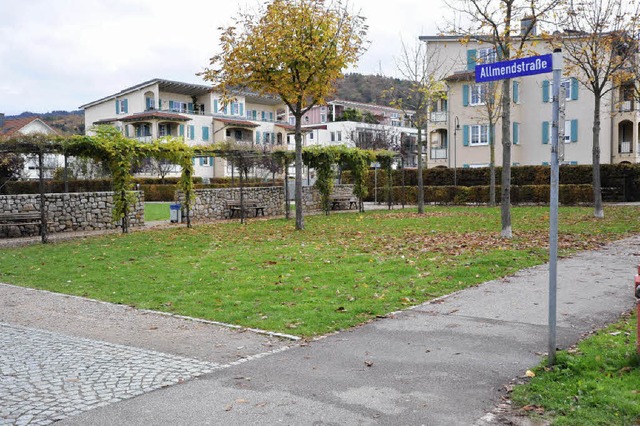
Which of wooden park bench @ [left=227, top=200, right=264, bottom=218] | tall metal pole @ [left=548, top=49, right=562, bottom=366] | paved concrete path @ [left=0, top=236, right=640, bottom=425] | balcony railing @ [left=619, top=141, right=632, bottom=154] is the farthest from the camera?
balcony railing @ [left=619, top=141, right=632, bottom=154]

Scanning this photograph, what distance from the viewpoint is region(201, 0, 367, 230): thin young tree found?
18.2m

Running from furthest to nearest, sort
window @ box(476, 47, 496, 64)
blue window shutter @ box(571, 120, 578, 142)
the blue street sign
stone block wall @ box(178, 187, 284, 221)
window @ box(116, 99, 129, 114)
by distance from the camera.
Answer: window @ box(116, 99, 129, 114) < blue window shutter @ box(571, 120, 578, 142) < stone block wall @ box(178, 187, 284, 221) < window @ box(476, 47, 496, 64) < the blue street sign

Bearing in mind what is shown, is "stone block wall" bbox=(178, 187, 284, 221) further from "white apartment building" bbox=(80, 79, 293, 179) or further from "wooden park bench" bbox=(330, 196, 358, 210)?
"white apartment building" bbox=(80, 79, 293, 179)

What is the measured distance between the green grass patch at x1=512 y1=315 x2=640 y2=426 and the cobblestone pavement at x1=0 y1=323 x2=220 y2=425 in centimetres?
290

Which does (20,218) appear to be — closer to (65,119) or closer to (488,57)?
(488,57)

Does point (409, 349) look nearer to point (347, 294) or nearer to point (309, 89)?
point (347, 294)

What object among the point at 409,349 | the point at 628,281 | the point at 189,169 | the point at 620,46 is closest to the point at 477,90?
the point at 620,46

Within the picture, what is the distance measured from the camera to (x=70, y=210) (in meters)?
21.7

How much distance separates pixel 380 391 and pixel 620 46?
21692mm

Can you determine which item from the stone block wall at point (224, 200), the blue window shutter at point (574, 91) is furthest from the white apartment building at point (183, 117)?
the stone block wall at point (224, 200)

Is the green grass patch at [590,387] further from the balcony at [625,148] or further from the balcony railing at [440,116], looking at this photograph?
the balcony railing at [440,116]

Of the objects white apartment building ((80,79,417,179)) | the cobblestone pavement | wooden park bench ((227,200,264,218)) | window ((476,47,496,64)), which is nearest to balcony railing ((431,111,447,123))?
window ((476,47,496,64))

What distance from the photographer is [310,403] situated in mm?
4625

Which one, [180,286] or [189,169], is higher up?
[189,169]
